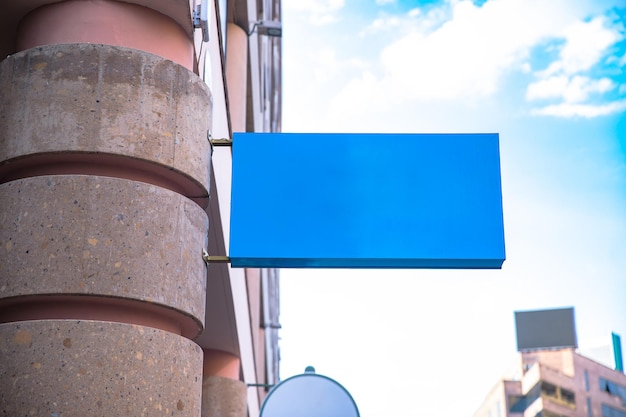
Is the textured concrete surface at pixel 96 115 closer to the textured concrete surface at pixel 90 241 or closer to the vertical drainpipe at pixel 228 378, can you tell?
the textured concrete surface at pixel 90 241

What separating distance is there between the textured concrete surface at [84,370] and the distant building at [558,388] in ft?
258

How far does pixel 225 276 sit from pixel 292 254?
4012mm

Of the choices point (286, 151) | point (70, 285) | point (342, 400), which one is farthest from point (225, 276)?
point (70, 285)

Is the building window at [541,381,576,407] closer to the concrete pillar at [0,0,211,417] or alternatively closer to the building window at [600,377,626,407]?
the building window at [600,377,626,407]

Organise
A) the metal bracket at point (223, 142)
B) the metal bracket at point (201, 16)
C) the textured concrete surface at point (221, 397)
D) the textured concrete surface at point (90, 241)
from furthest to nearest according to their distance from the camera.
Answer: the textured concrete surface at point (221, 397) → the metal bracket at point (201, 16) → the metal bracket at point (223, 142) → the textured concrete surface at point (90, 241)

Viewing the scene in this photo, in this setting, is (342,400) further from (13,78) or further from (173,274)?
(13,78)

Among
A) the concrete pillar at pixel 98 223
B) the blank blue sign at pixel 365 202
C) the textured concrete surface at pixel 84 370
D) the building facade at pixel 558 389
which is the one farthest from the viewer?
the building facade at pixel 558 389

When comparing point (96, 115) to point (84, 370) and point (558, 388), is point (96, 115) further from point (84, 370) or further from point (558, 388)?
point (558, 388)

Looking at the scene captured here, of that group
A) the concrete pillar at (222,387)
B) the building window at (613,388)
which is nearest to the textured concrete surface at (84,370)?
the concrete pillar at (222,387)

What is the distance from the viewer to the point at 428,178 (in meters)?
4.92

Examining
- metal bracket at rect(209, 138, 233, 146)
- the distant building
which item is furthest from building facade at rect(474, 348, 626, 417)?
metal bracket at rect(209, 138, 233, 146)

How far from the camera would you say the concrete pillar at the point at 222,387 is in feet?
34.2

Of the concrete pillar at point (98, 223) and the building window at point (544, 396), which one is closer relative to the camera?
the concrete pillar at point (98, 223)

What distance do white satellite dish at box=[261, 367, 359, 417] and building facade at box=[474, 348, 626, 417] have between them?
75278 millimetres
